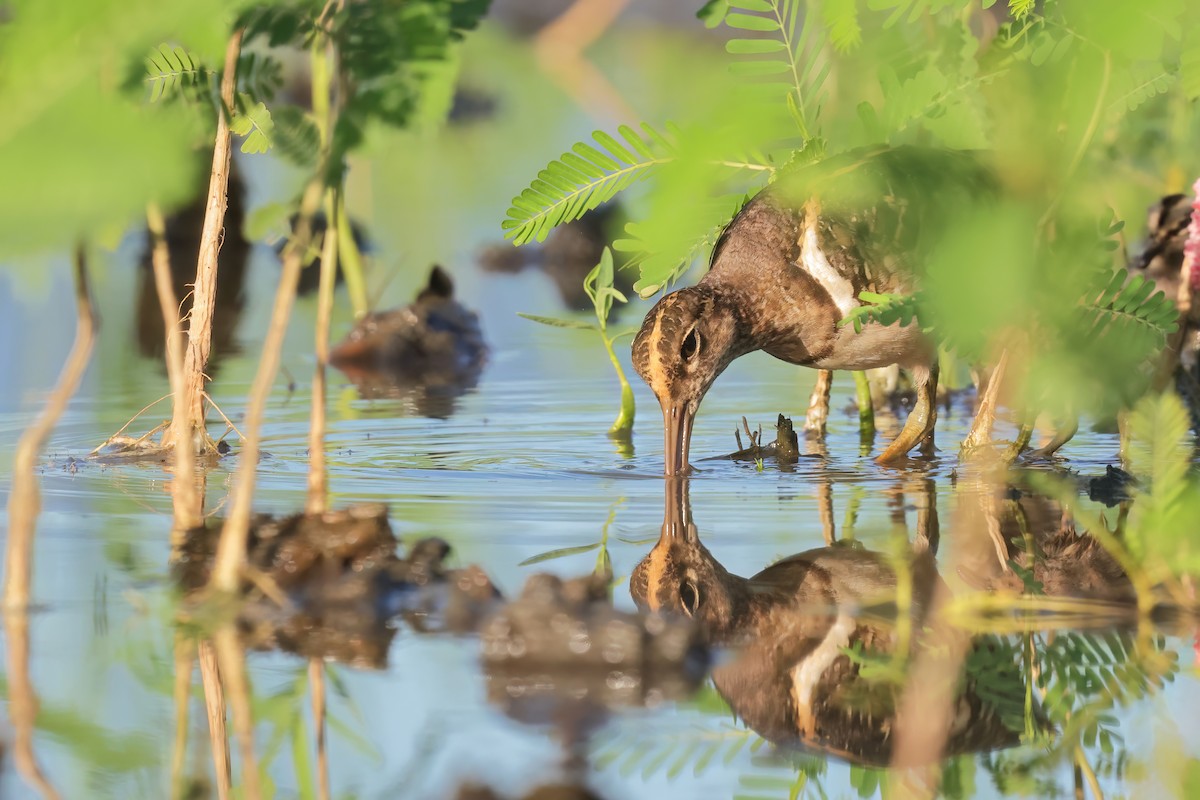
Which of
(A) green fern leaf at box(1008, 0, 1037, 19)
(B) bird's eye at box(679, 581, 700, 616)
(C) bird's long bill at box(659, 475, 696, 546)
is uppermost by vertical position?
(A) green fern leaf at box(1008, 0, 1037, 19)

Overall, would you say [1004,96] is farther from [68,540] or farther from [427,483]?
[68,540]

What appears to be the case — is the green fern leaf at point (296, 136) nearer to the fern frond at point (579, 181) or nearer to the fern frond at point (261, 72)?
the fern frond at point (261, 72)

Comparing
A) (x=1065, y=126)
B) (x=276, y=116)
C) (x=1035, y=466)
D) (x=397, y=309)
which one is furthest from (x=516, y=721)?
(x=397, y=309)

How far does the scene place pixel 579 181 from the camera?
590 cm

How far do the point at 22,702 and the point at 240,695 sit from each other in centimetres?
39

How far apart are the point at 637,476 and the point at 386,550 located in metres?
1.85

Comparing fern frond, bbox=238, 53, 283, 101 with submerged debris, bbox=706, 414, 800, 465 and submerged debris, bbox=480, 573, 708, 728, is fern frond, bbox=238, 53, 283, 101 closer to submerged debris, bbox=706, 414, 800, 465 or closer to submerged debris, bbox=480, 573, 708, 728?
submerged debris, bbox=480, 573, 708, 728

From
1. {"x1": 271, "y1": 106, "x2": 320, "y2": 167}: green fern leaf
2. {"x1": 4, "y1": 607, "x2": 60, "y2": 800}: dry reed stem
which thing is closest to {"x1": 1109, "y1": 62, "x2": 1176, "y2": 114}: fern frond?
{"x1": 271, "y1": 106, "x2": 320, "y2": 167}: green fern leaf

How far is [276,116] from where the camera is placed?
393 centimetres

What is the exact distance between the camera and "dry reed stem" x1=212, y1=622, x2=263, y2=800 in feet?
9.51

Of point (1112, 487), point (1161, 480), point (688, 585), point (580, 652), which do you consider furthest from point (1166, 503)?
point (1112, 487)

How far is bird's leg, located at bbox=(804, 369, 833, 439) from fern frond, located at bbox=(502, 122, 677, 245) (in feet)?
4.49

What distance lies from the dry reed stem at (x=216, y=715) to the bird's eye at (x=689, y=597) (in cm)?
102

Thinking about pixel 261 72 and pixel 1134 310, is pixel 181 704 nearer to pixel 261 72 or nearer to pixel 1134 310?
pixel 261 72
